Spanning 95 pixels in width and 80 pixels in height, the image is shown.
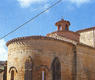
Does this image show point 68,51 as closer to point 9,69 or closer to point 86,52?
point 86,52

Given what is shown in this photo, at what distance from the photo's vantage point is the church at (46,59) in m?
18.0

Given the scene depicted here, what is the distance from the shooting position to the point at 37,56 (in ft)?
59.7

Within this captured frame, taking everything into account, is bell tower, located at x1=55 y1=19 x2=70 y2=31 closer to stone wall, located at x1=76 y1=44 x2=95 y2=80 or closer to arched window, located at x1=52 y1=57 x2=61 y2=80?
stone wall, located at x1=76 y1=44 x2=95 y2=80

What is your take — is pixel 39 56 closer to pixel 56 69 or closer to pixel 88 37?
pixel 56 69

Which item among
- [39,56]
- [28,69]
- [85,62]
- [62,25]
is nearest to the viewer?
[28,69]

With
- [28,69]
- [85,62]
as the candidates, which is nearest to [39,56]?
[28,69]

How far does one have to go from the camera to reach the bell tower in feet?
86.6

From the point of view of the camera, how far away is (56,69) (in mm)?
18703

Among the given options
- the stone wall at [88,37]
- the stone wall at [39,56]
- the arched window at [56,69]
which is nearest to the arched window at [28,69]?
the stone wall at [39,56]

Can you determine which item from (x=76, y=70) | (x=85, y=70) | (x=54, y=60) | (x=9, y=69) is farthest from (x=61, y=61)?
(x=9, y=69)

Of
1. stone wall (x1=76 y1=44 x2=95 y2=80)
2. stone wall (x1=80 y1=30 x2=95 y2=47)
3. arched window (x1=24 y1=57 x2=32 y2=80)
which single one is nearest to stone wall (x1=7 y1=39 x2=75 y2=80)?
arched window (x1=24 y1=57 x2=32 y2=80)

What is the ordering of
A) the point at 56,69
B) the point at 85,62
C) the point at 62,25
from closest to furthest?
1. the point at 56,69
2. the point at 85,62
3. the point at 62,25

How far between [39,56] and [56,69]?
211cm

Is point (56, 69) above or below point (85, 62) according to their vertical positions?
below
